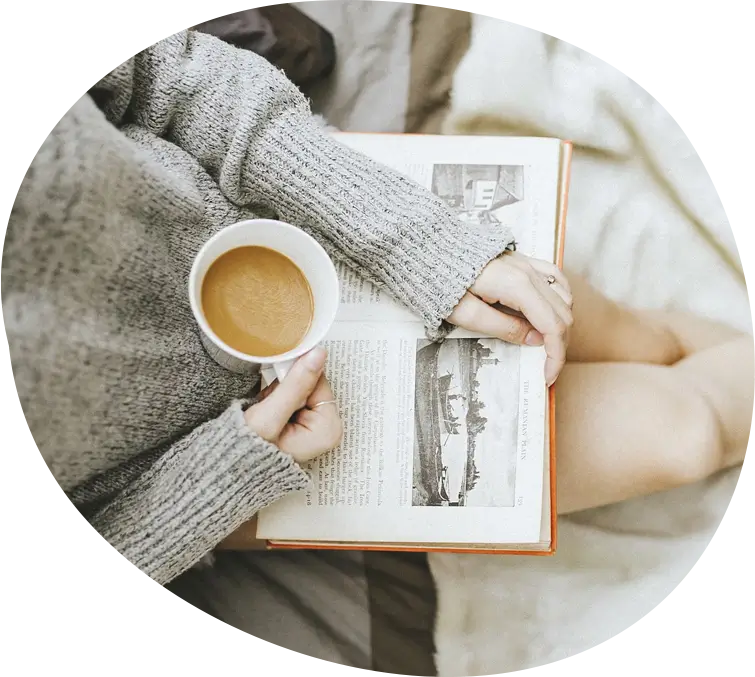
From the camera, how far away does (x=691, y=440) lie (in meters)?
0.65

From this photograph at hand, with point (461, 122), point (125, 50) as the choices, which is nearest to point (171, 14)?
point (125, 50)

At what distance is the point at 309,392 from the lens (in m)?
0.53

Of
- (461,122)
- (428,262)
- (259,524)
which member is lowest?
(259,524)

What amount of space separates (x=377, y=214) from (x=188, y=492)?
265 millimetres

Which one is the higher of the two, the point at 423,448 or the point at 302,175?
the point at 302,175

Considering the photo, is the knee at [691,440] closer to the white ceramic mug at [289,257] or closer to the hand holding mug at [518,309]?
the hand holding mug at [518,309]

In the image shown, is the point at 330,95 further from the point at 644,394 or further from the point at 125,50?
the point at 644,394

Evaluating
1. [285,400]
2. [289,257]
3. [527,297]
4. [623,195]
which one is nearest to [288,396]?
[285,400]

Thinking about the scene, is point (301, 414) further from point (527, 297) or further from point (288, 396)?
point (527, 297)

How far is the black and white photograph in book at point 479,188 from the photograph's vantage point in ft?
2.13

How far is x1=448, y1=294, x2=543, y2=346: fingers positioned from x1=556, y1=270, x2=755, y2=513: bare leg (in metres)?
0.11

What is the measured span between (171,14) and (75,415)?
0.31 metres

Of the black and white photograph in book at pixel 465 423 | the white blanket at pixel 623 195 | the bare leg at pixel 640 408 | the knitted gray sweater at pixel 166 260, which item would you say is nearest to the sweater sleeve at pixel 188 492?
the knitted gray sweater at pixel 166 260

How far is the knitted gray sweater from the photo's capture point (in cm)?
41
